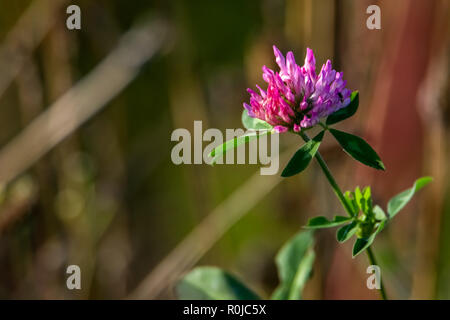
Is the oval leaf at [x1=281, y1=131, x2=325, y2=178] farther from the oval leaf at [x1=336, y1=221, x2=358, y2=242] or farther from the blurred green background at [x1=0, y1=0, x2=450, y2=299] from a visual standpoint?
the blurred green background at [x1=0, y1=0, x2=450, y2=299]

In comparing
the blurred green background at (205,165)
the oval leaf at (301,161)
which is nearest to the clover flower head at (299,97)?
the oval leaf at (301,161)

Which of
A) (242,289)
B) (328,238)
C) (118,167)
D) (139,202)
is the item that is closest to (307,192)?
(328,238)

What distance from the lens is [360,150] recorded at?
1.56ft

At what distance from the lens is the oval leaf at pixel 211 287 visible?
0.63 m

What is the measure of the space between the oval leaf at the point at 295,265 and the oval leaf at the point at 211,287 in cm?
4

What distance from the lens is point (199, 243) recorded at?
3.40 ft

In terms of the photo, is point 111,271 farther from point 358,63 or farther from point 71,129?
point 358,63

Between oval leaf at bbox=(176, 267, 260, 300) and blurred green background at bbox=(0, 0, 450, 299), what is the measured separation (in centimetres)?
34

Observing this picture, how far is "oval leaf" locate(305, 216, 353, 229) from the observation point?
1.53 feet

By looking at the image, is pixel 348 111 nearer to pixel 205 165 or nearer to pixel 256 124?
pixel 256 124

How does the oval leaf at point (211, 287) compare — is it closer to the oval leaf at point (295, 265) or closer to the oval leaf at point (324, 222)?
the oval leaf at point (295, 265)

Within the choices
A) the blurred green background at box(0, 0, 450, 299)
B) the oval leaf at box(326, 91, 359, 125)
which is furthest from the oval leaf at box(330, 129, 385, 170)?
the blurred green background at box(0, 0, 450, 299)

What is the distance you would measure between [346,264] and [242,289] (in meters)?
0.67

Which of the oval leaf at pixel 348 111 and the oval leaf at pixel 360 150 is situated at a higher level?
the oval leaf at pixel 348 111
